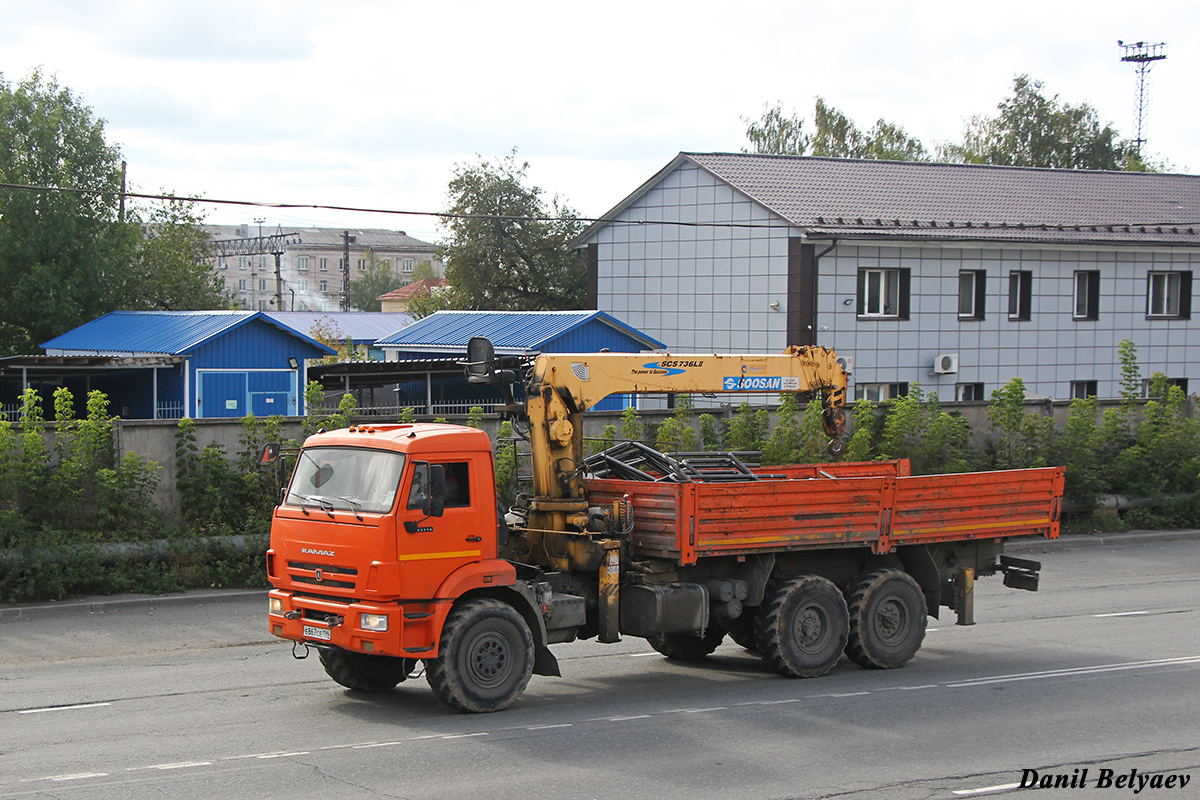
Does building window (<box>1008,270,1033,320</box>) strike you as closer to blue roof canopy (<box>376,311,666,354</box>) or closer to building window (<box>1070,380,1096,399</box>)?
building window (<box>1070,380,1096,399</box>)

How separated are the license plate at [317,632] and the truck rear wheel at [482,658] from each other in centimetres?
85

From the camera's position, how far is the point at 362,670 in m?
10.8

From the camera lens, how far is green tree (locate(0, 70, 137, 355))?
126ft

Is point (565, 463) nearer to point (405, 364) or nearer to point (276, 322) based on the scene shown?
point (405, 364)

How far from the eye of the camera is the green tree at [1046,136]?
56781mm

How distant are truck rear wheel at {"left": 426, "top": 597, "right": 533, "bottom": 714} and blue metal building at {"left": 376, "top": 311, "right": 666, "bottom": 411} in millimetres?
15377

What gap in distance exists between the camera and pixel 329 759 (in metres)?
8.62

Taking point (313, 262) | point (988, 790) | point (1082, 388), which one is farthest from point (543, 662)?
point (313, 262)

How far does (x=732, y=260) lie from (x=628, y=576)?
19.0 metres

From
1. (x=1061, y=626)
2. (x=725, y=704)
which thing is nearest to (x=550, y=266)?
(x=1061, y=626)

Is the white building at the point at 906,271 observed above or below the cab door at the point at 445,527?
above

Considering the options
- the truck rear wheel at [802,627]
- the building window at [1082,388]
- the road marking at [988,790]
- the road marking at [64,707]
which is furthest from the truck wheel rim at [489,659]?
the building window at [1082,388]

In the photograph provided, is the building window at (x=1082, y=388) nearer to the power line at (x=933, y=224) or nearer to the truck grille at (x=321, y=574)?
the power line at (x=933, y=224)

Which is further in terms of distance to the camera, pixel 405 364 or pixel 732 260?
pixel 732 260
